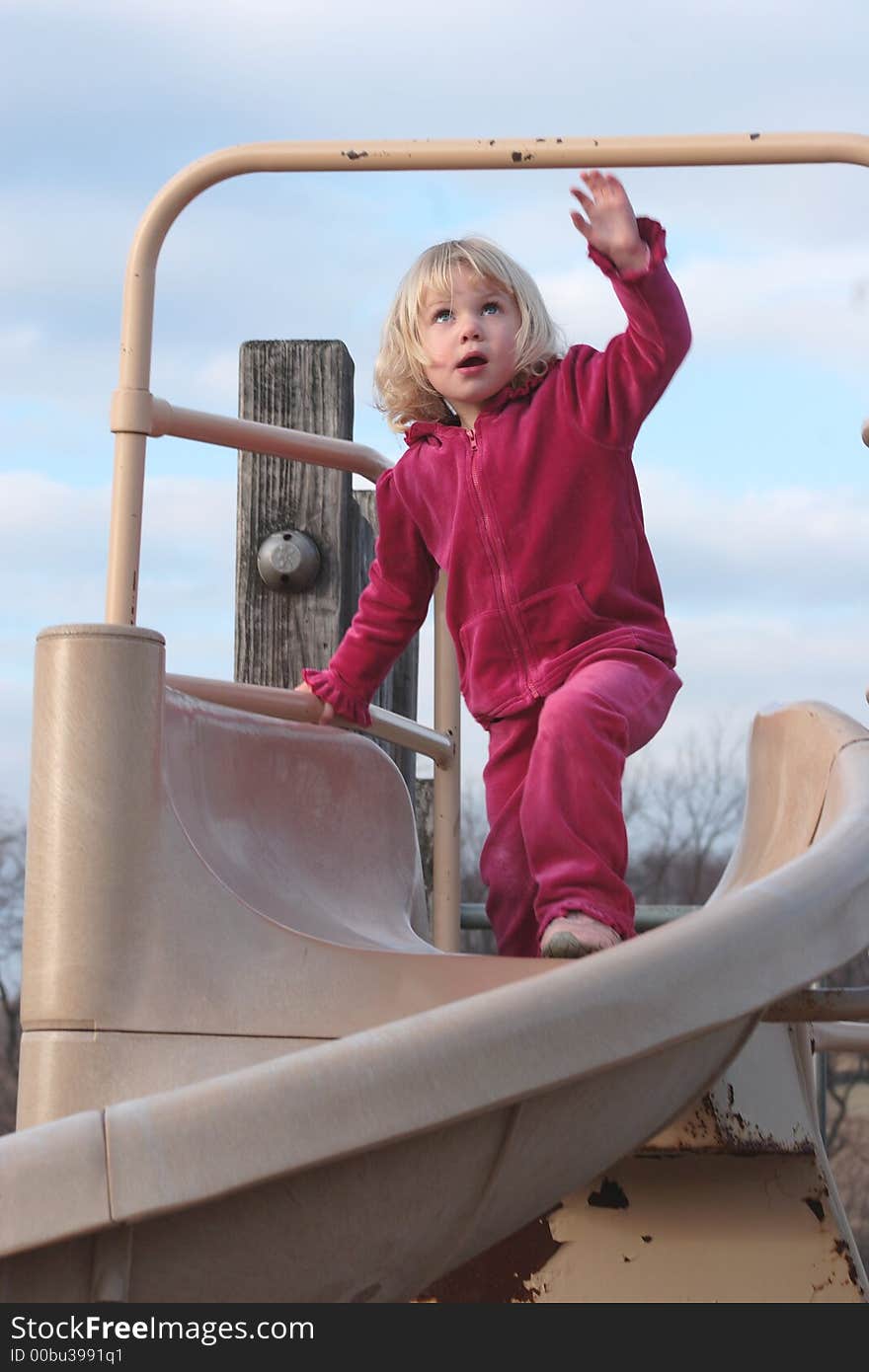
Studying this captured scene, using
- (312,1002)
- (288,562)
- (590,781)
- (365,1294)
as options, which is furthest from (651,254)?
(288,562)

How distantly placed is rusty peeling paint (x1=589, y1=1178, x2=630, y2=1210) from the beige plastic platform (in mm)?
205

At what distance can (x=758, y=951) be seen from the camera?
4.80 feet

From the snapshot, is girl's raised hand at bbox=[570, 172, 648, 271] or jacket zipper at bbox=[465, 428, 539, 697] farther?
jacket zipper at bbox=[465, 428, 539, 697]

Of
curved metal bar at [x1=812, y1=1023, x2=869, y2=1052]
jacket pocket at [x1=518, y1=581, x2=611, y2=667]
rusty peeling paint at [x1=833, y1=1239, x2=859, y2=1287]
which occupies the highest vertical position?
jacket pocket at [x1=518, y1=581, x2=611, y2=667]

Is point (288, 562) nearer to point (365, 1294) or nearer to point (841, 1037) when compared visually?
point (841, 1037)

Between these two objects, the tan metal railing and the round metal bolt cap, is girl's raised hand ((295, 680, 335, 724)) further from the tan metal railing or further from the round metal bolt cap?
the round metal bolt cap

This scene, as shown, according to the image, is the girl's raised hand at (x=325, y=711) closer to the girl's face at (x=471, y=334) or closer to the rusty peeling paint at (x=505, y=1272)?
the girl's face at (x=471, y=334)

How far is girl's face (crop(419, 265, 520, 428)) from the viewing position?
7.27 feet

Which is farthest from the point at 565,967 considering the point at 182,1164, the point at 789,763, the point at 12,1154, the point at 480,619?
the point at 480,619

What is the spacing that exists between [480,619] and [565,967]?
86 centimetres

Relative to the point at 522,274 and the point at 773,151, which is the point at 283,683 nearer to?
the point at 522,274

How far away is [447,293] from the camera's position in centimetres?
222

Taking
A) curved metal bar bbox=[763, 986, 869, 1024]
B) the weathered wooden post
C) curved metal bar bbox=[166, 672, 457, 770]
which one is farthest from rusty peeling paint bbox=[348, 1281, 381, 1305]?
the weathered wooden post

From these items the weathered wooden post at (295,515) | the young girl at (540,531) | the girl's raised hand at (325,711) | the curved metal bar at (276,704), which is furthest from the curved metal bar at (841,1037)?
the weathered wooden post at (295,515)
